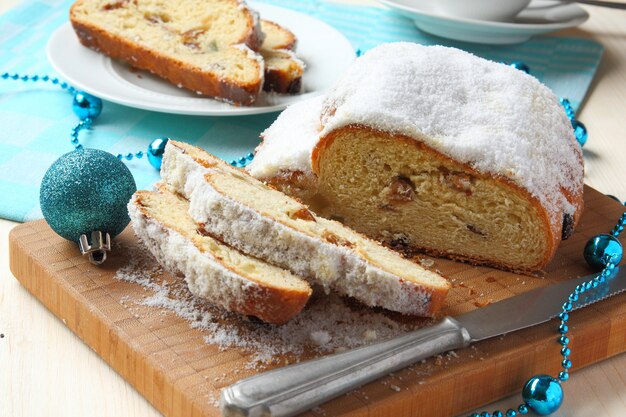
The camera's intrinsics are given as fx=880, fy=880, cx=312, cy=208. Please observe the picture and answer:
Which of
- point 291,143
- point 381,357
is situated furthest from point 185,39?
point 381,357

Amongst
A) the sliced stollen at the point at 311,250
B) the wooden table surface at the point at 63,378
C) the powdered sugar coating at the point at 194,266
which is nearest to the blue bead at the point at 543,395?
the wooden table surface at the point at 63,378

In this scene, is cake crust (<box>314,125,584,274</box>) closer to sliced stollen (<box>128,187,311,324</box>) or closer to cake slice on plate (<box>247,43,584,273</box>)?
cake slice on plate (<box>247,43,584,273</box>)

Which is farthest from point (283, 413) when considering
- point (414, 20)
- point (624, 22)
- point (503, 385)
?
point (624, 22)

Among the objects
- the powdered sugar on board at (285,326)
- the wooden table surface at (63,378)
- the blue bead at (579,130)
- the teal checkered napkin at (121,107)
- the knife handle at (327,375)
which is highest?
the knife handle at (327,375)

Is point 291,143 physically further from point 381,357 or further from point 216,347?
point 381,357

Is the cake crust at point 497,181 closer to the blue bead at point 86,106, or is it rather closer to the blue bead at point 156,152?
the blue bead at point 156,152

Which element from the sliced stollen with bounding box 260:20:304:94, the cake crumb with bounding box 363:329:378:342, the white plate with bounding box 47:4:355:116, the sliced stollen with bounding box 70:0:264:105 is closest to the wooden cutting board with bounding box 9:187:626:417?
the cake crumb with bounding box 363:329:378:342
